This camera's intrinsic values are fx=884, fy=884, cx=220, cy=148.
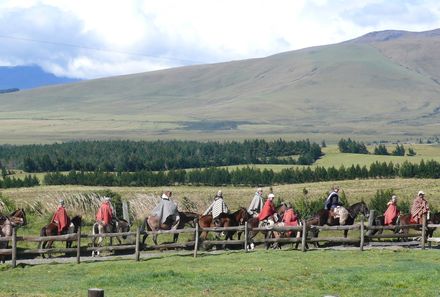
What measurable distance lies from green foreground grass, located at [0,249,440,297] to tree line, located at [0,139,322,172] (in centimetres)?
8192

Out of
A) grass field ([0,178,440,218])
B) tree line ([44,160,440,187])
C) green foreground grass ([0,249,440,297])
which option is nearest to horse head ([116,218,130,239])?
green foreground grass ([0,249,440,297])

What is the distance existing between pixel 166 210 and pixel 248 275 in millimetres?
9568

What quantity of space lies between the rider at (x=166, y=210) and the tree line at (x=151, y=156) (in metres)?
76.4

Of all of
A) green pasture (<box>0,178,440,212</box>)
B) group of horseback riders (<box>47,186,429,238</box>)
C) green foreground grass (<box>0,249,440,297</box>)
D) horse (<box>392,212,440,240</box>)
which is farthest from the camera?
green pasture (<box>0,178,440,212</box>)

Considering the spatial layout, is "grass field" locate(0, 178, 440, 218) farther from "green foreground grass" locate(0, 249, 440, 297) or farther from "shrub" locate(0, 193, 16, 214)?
"green foreground grass" locate(0, 249, 440, 297)

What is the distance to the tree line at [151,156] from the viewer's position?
113m

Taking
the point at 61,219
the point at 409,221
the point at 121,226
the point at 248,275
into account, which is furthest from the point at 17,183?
the point at 248,275

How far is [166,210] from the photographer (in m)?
33.3

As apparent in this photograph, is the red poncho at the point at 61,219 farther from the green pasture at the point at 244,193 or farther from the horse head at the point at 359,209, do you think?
the green pasture at the point at 244,193

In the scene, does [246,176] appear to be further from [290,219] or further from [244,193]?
[290,219]

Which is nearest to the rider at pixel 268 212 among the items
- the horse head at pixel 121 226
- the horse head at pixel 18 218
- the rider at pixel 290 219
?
the rider at pixel 290 219

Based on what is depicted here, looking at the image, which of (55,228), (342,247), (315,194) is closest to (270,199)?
(342,247)

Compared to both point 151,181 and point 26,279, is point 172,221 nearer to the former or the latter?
point 26,279

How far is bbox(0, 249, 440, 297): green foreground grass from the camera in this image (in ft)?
70.6
